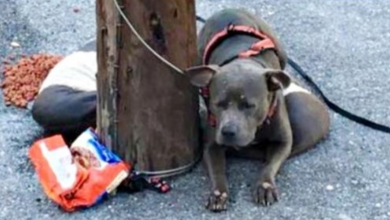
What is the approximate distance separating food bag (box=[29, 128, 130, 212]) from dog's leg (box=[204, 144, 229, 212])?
0.34m

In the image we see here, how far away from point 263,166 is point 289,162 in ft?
0.63

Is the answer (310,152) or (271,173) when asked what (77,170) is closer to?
(271,173)

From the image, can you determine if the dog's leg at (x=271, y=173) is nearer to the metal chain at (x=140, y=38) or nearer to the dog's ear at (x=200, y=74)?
the dog's ear at (x=200, y=74)

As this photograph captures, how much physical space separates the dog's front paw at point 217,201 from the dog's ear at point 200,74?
1.44 feet

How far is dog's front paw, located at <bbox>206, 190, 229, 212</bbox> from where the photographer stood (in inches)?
161

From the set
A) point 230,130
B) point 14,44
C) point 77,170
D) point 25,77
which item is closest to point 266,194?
point 230,130

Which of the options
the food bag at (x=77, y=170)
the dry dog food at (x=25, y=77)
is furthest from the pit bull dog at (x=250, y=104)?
the dry dog food at (x=25, y=77)

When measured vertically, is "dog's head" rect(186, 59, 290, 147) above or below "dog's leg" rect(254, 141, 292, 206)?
above

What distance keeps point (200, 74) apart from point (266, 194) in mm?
547

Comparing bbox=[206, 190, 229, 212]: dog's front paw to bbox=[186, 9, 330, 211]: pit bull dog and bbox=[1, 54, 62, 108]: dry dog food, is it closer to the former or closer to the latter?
bbox=[186, 9, 330, 211]: pit bull dog

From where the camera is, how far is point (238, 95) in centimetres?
408

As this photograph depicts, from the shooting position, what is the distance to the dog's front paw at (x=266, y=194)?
4138 mm

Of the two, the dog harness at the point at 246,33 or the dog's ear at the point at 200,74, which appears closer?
the dog's ear at the point at 200,74

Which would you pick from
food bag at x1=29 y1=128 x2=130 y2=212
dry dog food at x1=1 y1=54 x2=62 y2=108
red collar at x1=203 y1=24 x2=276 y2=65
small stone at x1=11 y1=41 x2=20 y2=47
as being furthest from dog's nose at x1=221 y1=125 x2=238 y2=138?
small stone at x1=11 y1=41 x2=20 y2=47
